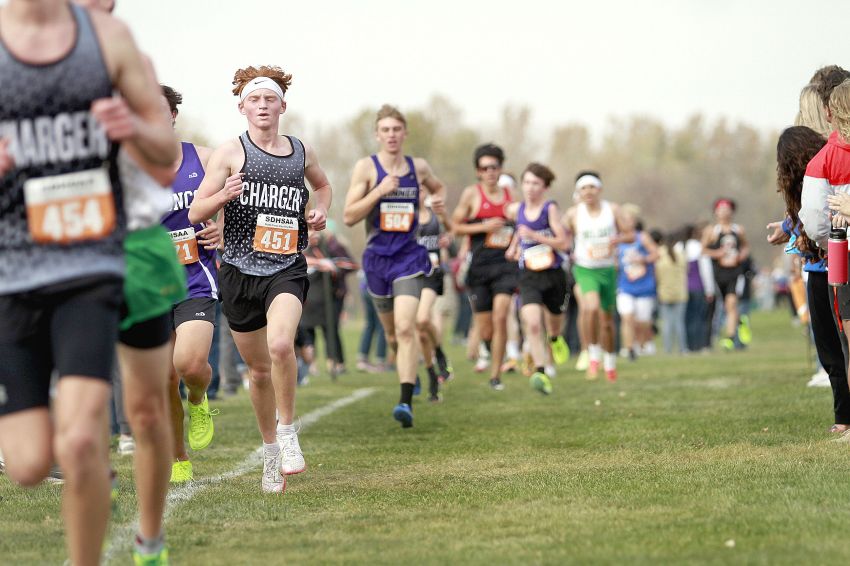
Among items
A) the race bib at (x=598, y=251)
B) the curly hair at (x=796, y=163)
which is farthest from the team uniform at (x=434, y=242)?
the curly hair at (x=796, y=163)

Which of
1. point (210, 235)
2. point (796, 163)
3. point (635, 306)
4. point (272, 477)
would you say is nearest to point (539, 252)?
point (796, 163)

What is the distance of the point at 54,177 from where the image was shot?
4.18 m

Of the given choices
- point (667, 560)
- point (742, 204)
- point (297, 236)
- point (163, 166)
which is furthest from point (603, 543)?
point (742, 204)

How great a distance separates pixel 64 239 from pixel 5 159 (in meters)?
0.31

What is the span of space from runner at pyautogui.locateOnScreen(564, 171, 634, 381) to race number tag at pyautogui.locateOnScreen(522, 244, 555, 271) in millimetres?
1636

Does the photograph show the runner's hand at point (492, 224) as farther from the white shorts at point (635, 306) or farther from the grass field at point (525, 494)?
the white shorts at point (635, 306)

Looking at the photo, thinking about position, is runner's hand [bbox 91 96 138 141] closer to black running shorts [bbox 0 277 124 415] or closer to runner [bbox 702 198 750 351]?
black running shorts [bbox 0 277 124 415]

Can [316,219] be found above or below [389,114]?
below

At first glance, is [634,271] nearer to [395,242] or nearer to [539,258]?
[539,258]

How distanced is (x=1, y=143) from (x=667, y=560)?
9.08 feet

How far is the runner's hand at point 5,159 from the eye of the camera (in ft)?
13.5

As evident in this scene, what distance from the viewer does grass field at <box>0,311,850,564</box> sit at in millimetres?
5309

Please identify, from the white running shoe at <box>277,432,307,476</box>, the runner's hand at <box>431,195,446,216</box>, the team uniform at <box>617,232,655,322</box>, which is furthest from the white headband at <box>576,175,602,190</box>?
the white running shoe at <box>277,432,307,476</box>

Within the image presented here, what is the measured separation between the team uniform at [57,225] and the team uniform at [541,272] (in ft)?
34.1
